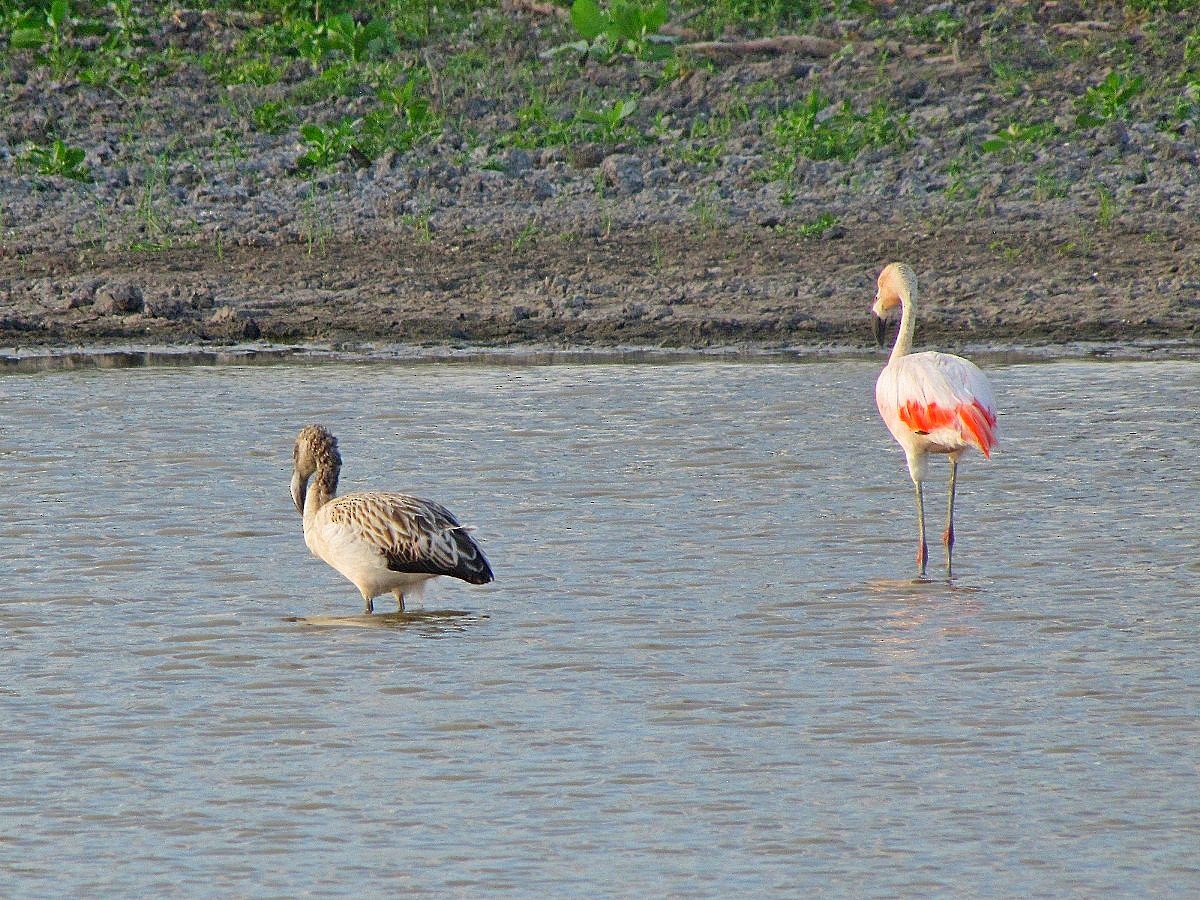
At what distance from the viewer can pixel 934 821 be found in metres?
6.05

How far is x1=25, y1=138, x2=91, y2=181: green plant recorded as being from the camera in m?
19.2

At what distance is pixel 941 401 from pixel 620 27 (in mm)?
11911

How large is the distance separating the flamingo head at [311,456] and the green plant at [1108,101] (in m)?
11.3

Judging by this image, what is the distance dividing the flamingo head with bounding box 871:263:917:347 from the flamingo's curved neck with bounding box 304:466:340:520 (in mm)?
3092

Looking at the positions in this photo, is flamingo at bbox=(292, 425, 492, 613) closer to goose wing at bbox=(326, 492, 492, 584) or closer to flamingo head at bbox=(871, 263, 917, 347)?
goose wing at bbox=(326, 492, 492, 584)

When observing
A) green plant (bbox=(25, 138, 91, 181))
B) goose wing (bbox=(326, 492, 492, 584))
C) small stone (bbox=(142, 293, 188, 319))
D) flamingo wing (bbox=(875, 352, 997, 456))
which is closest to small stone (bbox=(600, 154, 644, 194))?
small stone (bbox=(142, 293, 188, 319))

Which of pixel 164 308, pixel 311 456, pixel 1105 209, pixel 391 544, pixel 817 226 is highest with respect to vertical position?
pixel 1105 209

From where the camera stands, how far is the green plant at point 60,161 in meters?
19.2

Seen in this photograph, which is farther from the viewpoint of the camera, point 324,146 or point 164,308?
point 324,146

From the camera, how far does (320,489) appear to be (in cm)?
928

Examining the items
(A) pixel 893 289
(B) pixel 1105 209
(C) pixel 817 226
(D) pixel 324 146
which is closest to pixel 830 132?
(C) pixel 817 226

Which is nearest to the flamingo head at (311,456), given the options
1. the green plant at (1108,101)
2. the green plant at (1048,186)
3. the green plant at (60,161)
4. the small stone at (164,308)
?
the small stone at (164,308)

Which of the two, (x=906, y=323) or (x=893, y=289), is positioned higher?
(x=893, y=289)

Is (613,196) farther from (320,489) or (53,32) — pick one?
(320,489)
